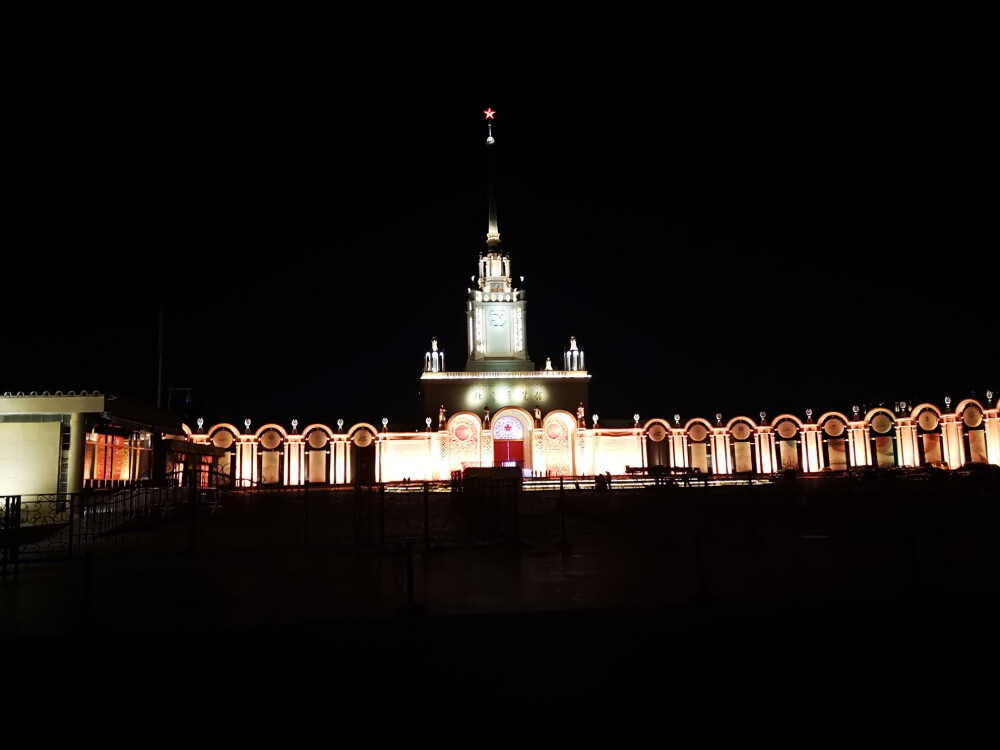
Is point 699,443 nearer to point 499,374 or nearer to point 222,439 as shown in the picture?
point 499,374

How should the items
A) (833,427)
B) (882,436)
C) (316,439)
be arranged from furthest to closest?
(833,427) < (882,436) < (316,439)

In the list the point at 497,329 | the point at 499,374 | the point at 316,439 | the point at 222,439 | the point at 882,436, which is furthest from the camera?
the point at 497,329

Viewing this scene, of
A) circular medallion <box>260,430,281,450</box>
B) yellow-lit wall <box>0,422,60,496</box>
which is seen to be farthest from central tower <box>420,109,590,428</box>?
yellow-lit wall <box>0,422,60,496</box>

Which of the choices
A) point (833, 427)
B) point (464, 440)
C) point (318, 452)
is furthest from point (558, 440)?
point (833, 427)

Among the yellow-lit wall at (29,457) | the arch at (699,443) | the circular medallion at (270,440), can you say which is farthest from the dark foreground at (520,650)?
the arch at (699,443)

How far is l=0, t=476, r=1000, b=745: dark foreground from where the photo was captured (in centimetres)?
655

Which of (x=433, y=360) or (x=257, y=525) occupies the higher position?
(x=433, y=360)

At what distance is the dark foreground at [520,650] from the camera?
655 centimetres

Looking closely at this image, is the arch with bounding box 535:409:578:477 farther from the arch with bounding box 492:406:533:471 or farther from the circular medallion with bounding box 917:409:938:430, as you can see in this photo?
the circular medallion with bounding box 917:409:938:430

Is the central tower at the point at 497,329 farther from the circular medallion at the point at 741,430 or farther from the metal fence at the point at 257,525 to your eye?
the metal fence at the point at 257,525

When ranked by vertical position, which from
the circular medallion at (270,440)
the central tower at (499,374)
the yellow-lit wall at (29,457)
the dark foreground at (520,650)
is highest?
the central tower at (499,374)

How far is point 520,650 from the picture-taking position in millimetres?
8672

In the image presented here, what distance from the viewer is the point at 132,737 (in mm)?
6371

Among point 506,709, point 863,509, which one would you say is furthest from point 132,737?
point 863,509
